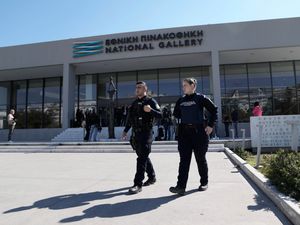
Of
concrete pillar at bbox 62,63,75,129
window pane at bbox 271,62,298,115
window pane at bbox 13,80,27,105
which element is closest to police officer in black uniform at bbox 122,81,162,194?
concrete pillar at bbox 62,63,75,129

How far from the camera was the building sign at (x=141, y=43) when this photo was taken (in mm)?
19250

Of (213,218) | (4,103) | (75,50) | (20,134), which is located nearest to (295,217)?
(213,218)

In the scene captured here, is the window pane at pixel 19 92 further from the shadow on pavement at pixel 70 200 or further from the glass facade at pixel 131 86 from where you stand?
the shadow on pavement at pixel 70 200

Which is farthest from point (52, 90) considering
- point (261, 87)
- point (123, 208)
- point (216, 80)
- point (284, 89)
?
point (123, 208)

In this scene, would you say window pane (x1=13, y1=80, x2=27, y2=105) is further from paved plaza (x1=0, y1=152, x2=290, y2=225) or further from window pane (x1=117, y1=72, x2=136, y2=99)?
paved plaza (x1=0, y1=152, x2=290, y2=225)

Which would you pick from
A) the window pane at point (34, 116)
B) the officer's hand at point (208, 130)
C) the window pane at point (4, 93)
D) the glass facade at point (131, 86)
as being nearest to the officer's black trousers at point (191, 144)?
the officer's hand at point (208, 130)

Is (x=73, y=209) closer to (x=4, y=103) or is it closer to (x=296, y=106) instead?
(x=296, y=106)

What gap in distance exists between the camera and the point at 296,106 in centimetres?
2225

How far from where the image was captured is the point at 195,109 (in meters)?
4.73

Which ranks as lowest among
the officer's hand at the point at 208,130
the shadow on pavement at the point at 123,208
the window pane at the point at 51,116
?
the shadow on pavement at the point at 123,208

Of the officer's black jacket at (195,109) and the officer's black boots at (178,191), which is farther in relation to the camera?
the officer's black jacket at (195,109)

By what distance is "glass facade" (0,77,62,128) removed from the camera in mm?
25969

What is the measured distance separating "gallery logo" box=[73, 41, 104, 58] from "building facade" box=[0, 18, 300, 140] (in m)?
0.07

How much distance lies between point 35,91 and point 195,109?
2466 cm
